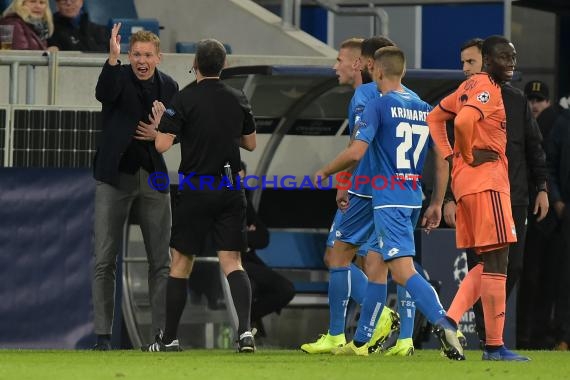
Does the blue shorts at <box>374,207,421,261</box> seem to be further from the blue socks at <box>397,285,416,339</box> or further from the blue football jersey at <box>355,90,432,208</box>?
the blue socks at <box>397,285,416,339</box>

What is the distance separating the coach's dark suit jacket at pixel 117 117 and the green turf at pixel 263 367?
4.61 feet

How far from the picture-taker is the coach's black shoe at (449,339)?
32.5 ft

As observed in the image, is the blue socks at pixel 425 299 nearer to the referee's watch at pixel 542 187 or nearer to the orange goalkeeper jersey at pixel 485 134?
the orange goalkeeper jersey at pixel 485 134

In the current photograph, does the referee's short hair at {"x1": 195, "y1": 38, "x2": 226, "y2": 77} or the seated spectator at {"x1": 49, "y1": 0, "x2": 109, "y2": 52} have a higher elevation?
the seated spectator at {"x1": 49, "y1": 0, "x2": 109, "y2": 52}

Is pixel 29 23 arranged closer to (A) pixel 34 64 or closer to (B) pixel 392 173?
(A) pixel 34 64

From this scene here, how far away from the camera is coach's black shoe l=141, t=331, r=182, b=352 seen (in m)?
11.4

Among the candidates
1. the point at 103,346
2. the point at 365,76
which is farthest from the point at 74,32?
the point at 365,76

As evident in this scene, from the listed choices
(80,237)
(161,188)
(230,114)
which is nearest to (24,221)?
(80,237)

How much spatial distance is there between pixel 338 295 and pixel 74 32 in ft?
17.9

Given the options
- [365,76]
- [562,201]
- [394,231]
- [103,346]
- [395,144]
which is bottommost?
[103,346]

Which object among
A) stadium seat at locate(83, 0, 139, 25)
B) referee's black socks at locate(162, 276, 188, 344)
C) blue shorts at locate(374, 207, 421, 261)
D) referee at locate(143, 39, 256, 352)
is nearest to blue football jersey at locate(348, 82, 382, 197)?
blue shorts at locate(374, 207, 421, 261)

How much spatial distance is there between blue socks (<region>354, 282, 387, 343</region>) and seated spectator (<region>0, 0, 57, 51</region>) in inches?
205

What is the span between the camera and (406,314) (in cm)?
1152

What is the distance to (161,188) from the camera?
1205 cm
